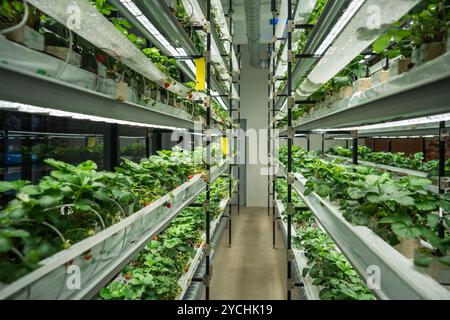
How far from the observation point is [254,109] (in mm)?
8750

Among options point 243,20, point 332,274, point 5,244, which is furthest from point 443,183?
point 243,20

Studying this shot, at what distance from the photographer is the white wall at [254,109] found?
8703 mm

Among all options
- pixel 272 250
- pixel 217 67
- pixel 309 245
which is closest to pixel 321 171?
pixel 309 245

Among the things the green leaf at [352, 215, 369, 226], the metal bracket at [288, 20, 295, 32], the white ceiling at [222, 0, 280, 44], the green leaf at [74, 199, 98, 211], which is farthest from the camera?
the white ceiling at [222, 0, 280, 44]

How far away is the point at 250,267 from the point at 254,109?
5077 millimetres

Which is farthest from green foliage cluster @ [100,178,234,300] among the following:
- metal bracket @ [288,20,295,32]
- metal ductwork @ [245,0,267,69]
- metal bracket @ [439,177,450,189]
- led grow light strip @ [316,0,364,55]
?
metal ductwork @ [245,0,267,69]

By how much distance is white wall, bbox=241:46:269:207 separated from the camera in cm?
870

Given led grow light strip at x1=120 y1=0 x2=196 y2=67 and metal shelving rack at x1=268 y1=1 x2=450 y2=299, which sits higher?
led grow light strip at x1=120 y1=0 x2=196 y2=67

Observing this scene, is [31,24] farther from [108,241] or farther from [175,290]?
[175,290]

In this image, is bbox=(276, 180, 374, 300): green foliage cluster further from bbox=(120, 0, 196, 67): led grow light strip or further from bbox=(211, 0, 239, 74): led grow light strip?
bbox=(211, 0, 239, 74): led grow light strip

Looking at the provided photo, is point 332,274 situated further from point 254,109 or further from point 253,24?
point 254,109

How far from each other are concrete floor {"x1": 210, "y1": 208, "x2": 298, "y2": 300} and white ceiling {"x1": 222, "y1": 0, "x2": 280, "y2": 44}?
4.54m

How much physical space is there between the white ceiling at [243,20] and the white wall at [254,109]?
802 mm

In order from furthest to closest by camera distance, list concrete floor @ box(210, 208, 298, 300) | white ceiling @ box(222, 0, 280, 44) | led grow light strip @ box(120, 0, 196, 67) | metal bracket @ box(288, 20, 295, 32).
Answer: white ceiling @ box(222, 0, 280, 44) → concrete floor @ box(210, 208, 298, 300) → metal bracket @ box(288, 20, 295, 32) → led grow light strip @ box(120, 0, 196, 67)
